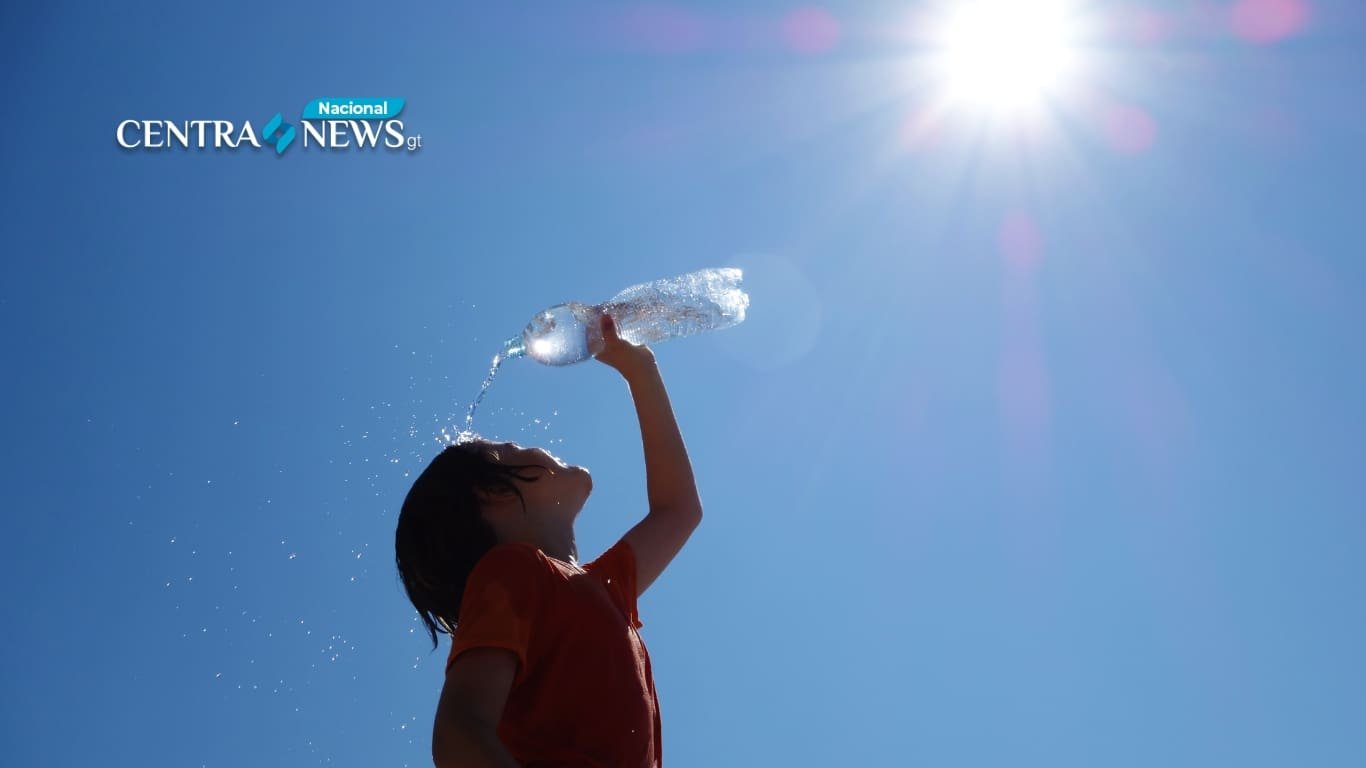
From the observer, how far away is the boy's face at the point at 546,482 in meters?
3.33

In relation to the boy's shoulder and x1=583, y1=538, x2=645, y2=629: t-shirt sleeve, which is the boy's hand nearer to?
x1=583, y1=538, x2=645, y2=629: t-shirt sleeve

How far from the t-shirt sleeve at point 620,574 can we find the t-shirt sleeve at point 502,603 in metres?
0.49

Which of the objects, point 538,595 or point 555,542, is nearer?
point 538,595

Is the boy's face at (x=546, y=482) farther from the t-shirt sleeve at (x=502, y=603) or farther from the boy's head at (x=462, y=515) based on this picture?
the t-shirt sleeve at (x=502, y=603)

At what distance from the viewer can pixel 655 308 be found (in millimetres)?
5746

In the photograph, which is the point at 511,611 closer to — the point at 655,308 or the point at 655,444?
the point at 655,444

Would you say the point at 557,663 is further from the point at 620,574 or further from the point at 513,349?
the point at 513,349

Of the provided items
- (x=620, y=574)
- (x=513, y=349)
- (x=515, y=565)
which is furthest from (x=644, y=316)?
(x=515, y=565)

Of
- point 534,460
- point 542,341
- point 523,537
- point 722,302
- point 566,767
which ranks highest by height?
point 722,302

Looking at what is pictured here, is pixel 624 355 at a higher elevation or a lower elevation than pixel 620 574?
higher

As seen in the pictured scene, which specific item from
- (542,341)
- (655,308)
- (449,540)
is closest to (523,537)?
(449,540)

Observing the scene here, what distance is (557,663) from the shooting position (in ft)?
8.81

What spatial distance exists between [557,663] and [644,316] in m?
3.19

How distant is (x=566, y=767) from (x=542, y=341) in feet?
9.70
